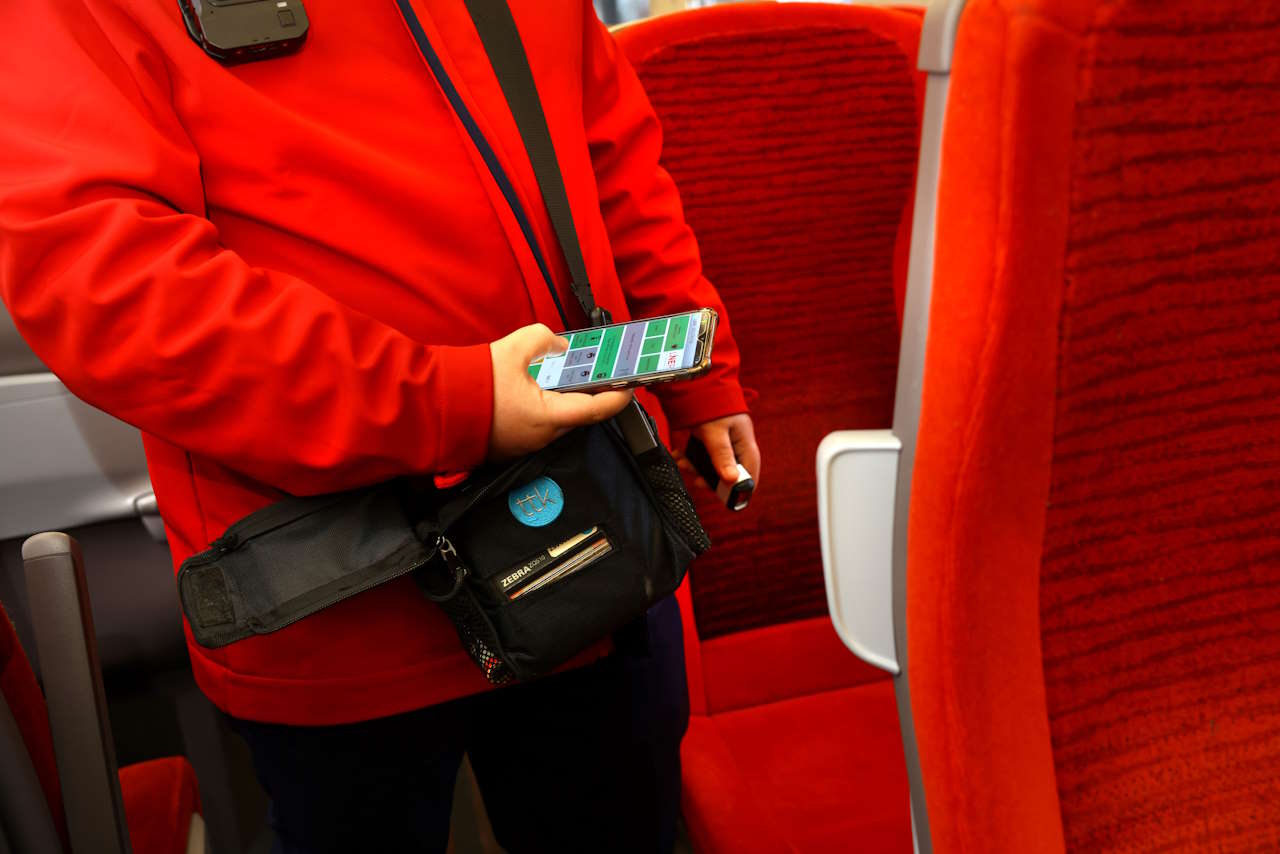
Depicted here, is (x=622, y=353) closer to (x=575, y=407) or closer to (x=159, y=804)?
(x=575, y=407)

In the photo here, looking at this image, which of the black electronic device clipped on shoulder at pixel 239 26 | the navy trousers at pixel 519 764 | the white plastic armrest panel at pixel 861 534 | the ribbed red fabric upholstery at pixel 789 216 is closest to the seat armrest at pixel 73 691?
the navy trousers at pixel 519 764

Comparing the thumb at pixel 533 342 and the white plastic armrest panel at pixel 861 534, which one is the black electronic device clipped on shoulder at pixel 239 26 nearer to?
the thumb at pixel 533 342

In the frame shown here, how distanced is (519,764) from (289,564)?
341 millimetres

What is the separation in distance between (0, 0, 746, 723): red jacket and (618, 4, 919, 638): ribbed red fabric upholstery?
1.03 feet

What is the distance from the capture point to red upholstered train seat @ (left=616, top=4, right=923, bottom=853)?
1.05 m

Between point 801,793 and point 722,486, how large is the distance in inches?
14.4

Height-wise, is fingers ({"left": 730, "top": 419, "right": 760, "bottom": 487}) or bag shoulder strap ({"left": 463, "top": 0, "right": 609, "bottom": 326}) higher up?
bag shoulder strap ({"left": 463, "top": 0, "right": 609, "bottom": 326})

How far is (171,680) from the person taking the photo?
4.55ft

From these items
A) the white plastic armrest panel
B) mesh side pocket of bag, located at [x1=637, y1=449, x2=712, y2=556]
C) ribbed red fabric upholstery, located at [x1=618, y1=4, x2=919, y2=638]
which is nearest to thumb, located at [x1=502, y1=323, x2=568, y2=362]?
mesh side pocket of bag, located at [x1=637, y1=449, x2=712, y2=556]

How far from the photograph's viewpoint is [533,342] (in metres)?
0.65

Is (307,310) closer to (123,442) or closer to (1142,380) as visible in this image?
(1142,380)

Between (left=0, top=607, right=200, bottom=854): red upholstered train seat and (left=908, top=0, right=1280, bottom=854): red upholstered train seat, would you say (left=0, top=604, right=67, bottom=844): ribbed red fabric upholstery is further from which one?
(left=908, top=0, right=1280, bottom=854): red upholstered train seat

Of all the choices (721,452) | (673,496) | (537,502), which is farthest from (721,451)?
(537,502)

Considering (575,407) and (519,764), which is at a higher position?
(575,407)
